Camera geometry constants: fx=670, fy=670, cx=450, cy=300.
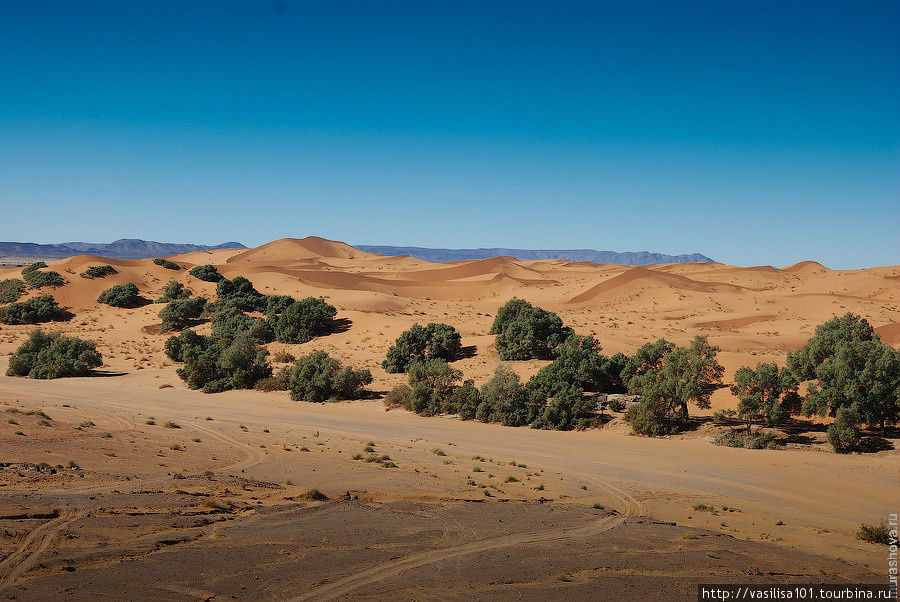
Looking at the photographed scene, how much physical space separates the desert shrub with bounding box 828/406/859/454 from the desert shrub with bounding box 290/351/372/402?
18.1 m

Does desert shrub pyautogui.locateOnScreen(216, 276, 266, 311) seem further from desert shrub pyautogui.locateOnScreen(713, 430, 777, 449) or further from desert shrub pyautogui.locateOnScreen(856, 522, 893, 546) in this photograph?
desert shrub pyautogui.locateOnScreen(856, 522, 893, 546)

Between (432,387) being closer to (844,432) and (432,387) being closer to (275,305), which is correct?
(844,432)

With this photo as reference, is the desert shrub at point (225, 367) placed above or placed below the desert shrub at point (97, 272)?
below

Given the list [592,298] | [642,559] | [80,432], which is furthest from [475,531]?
[592,298]

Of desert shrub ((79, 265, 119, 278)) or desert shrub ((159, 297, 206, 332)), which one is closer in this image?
desert shrub ((159, 297, 206, 332))

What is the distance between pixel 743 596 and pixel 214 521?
27.7 feet

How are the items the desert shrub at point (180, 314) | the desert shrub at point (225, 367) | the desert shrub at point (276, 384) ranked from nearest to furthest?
1. the desert shrub at point (276, 384)
2. the desert shrub at point (225, 367)
3. the desert shrub at point (180, 314)

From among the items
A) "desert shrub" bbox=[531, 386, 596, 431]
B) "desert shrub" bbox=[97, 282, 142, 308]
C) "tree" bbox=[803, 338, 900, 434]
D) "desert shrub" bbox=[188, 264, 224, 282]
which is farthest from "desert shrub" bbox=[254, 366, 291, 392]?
"desert shrub" bbox=[188, 264, 224, 282]

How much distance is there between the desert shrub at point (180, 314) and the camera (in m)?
45.5

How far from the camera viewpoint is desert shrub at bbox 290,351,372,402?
28.9 meters

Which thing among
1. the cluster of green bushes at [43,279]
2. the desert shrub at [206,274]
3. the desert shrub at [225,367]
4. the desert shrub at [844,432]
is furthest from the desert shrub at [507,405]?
the cluster of green bushes at [43,279]

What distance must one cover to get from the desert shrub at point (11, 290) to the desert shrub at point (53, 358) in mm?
18864

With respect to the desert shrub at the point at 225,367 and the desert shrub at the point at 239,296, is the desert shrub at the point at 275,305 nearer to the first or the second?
the desert shrub at the point at 239,296

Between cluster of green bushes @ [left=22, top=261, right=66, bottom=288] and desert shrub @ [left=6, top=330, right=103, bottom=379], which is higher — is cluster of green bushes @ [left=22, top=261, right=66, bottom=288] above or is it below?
above
